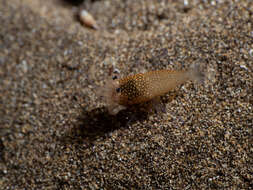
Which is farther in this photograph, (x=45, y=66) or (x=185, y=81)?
(x=45, y=66)

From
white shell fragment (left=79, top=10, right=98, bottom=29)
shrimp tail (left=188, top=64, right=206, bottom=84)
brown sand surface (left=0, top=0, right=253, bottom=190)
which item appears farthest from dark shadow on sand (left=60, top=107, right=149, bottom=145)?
white shell fragment (left=79, top=10, right=98, bottom=29)

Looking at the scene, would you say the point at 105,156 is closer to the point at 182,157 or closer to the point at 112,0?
the point at 182,157

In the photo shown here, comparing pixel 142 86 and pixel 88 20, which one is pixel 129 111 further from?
pixel 88 20

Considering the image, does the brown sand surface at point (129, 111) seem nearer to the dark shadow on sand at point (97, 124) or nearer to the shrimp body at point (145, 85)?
the dark shadow on sand at point (97, 124)

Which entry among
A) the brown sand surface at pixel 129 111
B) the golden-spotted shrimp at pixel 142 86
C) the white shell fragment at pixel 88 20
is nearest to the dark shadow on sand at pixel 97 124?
the brown sand surface at pixel 129 111

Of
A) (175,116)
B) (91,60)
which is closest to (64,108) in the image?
(91,60)

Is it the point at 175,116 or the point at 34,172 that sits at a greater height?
the point at 175,116
